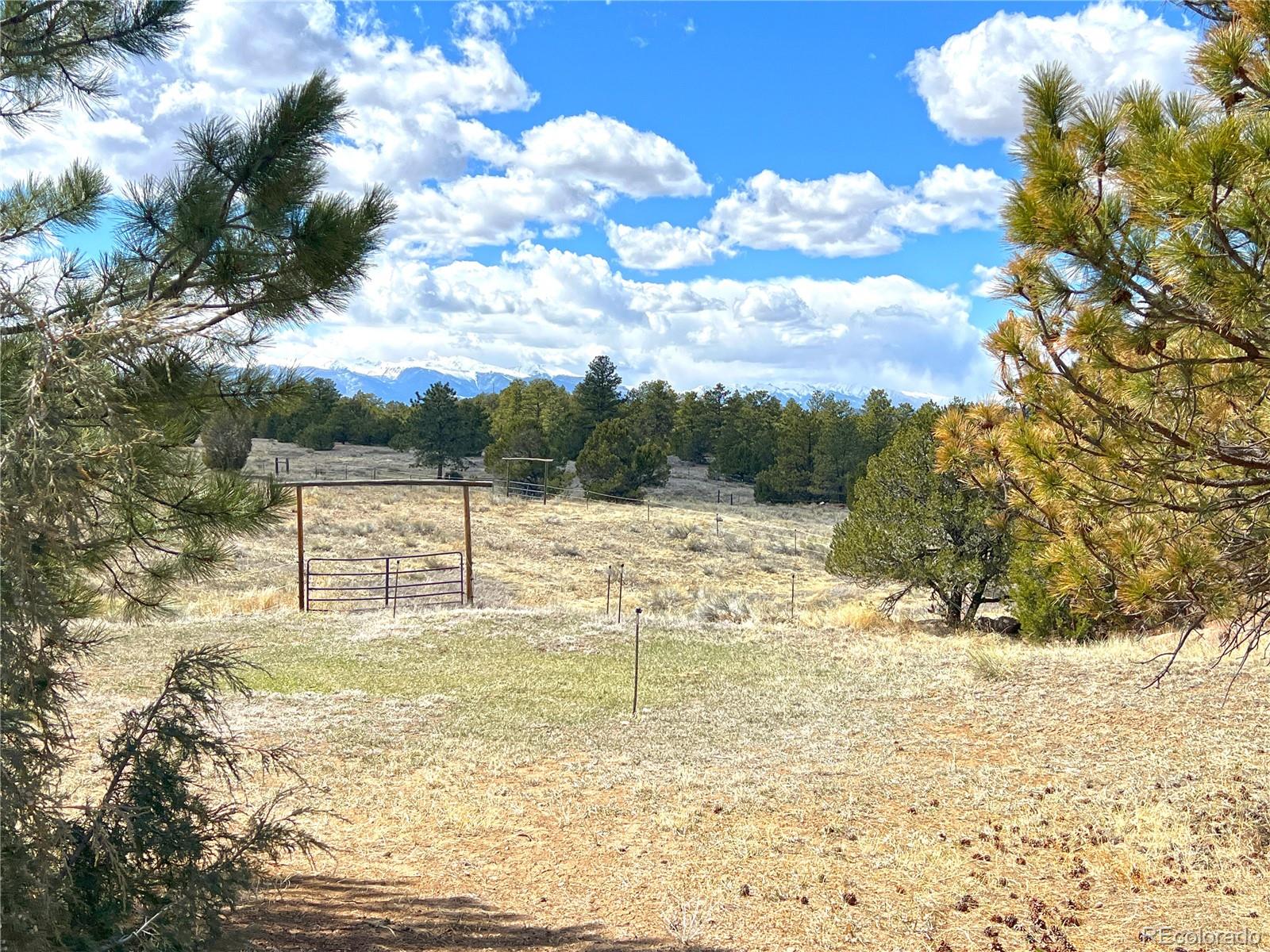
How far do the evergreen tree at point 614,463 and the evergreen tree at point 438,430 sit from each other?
10.4 m

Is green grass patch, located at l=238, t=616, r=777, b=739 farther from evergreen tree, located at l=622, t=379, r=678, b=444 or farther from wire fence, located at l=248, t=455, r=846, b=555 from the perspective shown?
evergreen tree, located at l=622, t=379, r=678, b=444

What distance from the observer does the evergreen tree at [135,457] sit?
3176mm

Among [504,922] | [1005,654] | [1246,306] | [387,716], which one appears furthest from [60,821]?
[1005,654]

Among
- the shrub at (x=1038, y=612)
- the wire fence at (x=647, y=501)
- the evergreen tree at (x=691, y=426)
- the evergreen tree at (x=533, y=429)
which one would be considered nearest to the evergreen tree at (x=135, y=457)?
the shrub at (x=1038, y=612)

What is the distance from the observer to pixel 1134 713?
9445 mm

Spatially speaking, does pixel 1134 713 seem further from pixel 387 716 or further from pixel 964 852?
pixel 387 716

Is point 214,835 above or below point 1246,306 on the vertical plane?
below

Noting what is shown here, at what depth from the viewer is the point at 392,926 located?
200 inches

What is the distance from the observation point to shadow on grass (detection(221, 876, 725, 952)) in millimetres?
4750

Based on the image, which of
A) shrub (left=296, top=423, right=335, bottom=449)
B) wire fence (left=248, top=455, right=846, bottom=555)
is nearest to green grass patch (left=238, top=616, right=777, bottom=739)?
wire fence (left=248, top=455, right=846, bottom=555)

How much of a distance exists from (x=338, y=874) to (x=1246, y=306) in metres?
5.98

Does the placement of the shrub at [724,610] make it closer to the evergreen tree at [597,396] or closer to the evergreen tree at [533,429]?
the evergreen tree at [533,429]

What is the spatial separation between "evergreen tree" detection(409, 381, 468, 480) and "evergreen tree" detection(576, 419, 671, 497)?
10.4m
